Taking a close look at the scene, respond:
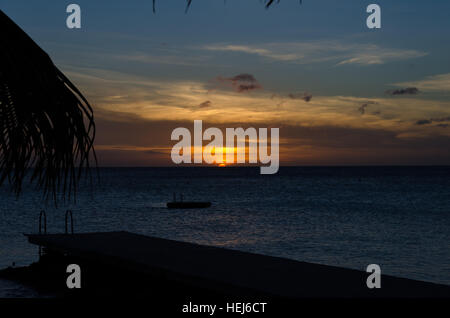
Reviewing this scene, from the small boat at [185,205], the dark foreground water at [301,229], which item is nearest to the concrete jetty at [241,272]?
the dark foreground water at [301,229]

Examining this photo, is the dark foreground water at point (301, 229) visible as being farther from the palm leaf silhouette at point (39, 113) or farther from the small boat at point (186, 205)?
the palm leaf silhouette at point (39, 113)

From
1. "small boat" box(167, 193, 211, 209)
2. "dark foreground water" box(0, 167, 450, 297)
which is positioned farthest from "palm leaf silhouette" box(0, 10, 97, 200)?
"small boat" box(167, 193, 211, 209)

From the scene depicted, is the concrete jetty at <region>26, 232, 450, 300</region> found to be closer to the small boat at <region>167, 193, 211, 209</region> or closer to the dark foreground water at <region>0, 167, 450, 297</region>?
the dark foreground water at <region>0, 167, 450, 297</region>

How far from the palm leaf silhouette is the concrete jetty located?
743 cm

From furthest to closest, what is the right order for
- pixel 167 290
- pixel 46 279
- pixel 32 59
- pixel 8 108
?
1. pixel 46 279
2. pixel 167 290
3. pixel 8 108
4. pixel 32 59

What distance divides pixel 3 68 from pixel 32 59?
5.3 inches

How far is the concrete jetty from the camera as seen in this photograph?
9727mm

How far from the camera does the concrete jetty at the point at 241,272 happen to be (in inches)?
383

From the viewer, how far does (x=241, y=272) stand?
1166 cm

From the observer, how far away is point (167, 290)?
12484 millimetres

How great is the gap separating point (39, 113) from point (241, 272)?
9888 millimetres

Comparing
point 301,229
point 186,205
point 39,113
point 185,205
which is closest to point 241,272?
point 39,113
